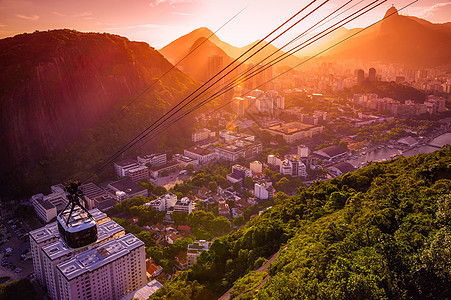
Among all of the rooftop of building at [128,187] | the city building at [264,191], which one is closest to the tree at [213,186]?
the city building at [264,191]

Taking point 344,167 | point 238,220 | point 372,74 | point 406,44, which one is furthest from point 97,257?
point 406,44

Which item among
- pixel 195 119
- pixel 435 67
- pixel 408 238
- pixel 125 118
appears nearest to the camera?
pixel 408 238

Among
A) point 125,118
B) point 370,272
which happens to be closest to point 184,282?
point 370,272

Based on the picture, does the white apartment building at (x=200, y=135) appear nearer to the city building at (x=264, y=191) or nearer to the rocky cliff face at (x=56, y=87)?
the rocky cliff face at (x=56, y=87)

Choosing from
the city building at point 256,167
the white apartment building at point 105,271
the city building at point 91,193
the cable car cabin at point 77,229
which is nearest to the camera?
the cable car cabin at point 77,229

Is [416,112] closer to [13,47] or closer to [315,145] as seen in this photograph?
[315,145]

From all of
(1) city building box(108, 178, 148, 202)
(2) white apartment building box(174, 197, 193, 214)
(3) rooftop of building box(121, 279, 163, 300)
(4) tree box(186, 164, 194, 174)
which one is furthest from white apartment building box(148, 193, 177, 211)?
(4) tree box(186, 164, 194, 174)
